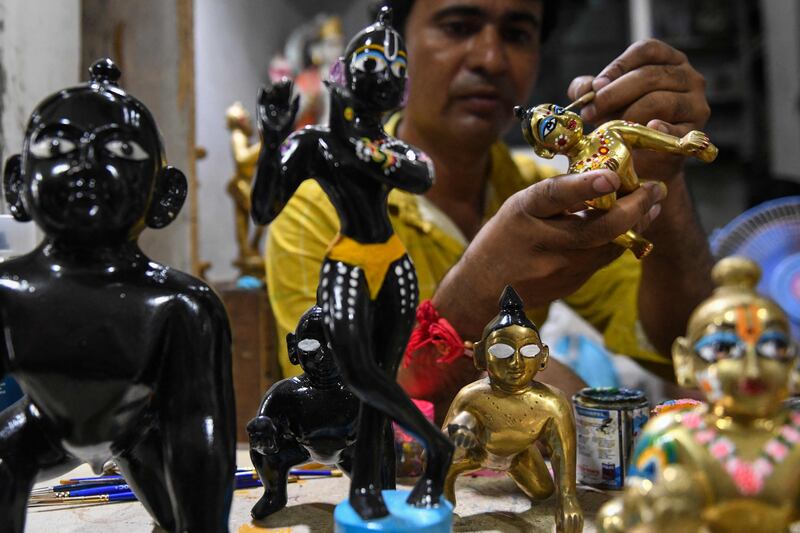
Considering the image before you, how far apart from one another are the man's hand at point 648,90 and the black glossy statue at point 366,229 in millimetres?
422

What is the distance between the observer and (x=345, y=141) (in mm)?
520

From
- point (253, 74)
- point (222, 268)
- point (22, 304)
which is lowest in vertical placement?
point (222, 268)

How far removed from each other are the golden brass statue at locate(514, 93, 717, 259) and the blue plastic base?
376 mm

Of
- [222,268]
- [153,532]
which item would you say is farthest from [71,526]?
[222,268]

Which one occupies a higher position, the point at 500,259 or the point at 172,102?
the point at 172,102

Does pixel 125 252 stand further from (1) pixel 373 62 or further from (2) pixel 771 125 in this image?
(2) pixel 771 125

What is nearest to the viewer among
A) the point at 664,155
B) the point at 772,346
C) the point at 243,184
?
the point at 772,346

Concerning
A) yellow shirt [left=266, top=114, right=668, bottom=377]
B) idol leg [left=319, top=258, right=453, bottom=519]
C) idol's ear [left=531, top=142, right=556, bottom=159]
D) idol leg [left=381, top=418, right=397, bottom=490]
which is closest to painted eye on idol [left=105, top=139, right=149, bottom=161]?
idol leg [left=319, top=258, right=453, bottom=519]

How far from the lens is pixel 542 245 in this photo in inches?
33.3

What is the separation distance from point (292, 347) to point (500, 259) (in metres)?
0.31

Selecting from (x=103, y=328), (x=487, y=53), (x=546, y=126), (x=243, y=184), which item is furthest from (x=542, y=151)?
(x=243, y=184)

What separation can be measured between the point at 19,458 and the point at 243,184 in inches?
56.9

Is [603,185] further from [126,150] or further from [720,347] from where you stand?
[126,150]

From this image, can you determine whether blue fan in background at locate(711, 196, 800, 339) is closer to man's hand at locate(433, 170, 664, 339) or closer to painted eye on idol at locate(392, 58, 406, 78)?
man's hand at locate(433, 170, 664, 339)
